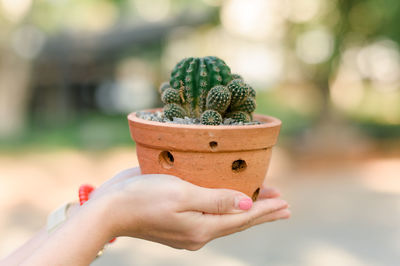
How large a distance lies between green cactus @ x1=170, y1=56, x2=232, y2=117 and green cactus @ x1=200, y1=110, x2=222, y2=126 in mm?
107

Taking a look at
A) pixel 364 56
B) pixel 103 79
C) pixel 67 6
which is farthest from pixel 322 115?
pixel 67 6

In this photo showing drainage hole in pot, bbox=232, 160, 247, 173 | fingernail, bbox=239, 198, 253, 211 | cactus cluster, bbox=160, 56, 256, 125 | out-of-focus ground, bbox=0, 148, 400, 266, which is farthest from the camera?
out-of-focus ground, bbox=0, 148, 400, 266

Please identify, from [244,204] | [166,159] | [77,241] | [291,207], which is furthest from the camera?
[291,207]

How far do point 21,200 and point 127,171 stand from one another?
3.50m

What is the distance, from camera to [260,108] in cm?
1020

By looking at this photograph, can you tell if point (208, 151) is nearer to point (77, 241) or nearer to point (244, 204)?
point (244, 204)

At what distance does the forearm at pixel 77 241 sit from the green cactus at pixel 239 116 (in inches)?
22.8

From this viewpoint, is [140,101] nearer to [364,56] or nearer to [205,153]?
[364,56]

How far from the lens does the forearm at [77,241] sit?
43.2 inches

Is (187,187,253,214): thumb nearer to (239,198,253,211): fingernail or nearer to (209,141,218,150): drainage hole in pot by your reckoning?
(239,198,253,211): fingernail

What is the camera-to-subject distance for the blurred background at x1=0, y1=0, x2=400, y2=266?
3625mm

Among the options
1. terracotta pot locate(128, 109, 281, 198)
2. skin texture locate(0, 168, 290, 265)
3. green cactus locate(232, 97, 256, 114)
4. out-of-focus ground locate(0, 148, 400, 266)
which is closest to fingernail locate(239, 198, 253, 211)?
skin texture locate(0, 168, 290, 265)

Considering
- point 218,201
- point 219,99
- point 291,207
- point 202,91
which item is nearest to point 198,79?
point 202,91

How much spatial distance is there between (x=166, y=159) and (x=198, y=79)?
34 centimetres
